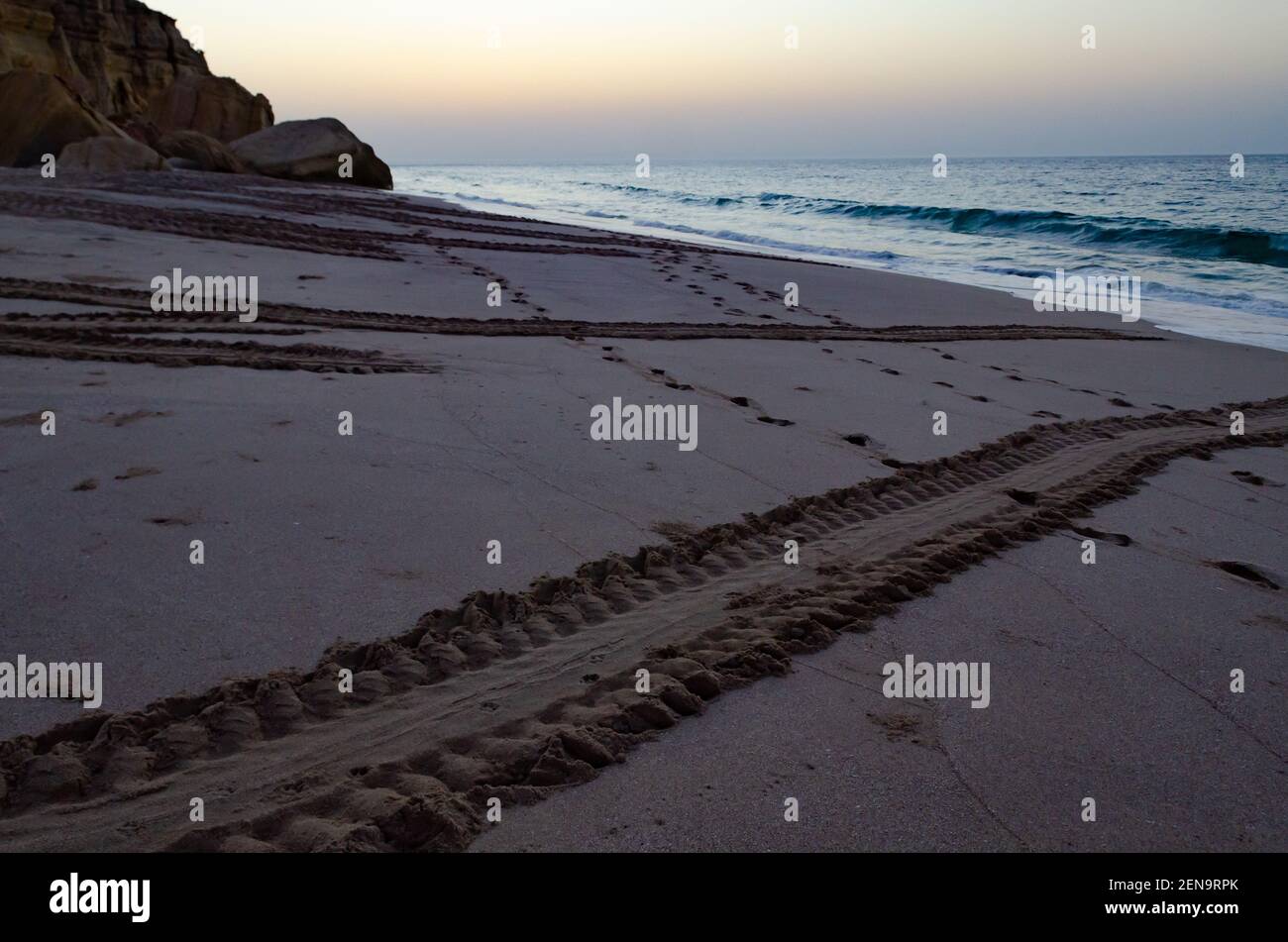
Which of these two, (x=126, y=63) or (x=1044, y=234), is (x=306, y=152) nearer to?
(x=126, y=63)

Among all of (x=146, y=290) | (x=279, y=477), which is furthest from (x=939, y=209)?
(x=279, y=477)

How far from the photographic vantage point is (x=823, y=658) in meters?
3.16

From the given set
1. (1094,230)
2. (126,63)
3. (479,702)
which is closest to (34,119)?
(126,63)

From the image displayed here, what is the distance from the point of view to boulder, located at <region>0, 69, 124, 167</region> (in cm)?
2133

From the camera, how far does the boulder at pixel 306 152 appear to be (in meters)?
27.2

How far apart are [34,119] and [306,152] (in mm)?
7752

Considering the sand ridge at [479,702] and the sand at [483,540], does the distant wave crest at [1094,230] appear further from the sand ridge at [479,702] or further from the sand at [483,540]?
the sand ridge at [479,702]

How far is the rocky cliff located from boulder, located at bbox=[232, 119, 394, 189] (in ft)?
16.6

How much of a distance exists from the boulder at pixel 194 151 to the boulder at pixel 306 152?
116 centimetres

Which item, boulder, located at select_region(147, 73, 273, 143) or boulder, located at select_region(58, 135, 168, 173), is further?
boulder, located at select_region(147, 73, 273, 143)

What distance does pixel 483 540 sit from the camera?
12.3 feet

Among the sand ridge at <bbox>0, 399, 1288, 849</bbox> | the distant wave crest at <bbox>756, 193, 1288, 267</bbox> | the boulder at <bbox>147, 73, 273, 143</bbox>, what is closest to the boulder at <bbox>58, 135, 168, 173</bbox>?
the boulder at <bbox>147, 73, 273, 143</bbox>

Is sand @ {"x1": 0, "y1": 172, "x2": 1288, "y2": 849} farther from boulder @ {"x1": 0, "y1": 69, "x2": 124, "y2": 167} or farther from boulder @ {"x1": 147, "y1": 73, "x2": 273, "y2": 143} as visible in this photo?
boulder @ {"x1": 147, "y1": 73, "x2": 273, "y2": 143}
